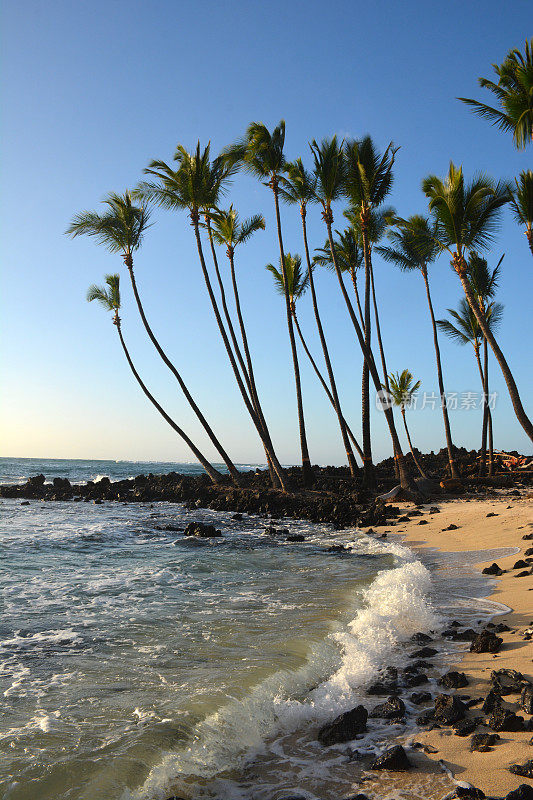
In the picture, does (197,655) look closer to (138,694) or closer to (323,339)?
(138,694)

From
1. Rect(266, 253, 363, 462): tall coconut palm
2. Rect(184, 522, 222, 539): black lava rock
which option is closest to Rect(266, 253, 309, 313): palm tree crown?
Rect(266, 253, 363, 462): tall coconut palm

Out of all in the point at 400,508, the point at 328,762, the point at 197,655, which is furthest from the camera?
the point at 400,508

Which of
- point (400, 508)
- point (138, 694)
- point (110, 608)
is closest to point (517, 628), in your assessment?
point (138, 694)

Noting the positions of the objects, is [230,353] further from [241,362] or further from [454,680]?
[454,680]

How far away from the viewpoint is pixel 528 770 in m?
2.76

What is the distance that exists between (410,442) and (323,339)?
35.7ft

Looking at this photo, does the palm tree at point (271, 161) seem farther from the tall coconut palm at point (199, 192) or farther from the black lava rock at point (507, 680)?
the black lava rock at point (507, 680)

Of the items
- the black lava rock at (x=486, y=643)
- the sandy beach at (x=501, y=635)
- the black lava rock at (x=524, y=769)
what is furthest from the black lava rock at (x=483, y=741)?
the black lava rock at (x=486, y=643)

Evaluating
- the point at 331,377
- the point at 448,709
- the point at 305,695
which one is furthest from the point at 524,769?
the point at 331,377

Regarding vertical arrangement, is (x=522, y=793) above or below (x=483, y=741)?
above

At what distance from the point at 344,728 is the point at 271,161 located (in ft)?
73.3

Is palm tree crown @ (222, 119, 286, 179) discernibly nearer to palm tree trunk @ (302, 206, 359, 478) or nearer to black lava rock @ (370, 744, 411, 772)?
palm tree trunk @ (302, 206, 359, 478)

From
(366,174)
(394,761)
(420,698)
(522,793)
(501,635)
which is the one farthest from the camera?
(366,174)

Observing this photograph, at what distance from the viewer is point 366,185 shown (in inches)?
784
